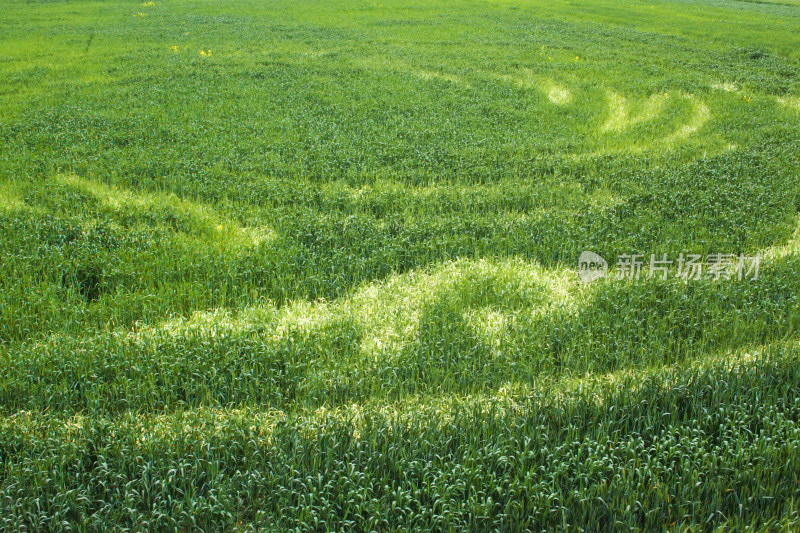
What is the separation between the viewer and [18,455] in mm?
4016

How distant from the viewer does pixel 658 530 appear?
364cm

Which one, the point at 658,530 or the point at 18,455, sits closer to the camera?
the point at 658,530

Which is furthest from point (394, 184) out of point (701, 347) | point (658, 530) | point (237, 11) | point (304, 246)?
point (237, 11)

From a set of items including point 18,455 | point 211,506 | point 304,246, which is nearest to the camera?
point 211,506

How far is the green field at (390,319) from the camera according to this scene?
3.83 metres

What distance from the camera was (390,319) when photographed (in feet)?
19.4

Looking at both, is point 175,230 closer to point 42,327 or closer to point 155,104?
point 42,327

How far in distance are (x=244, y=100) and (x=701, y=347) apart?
12408 mm

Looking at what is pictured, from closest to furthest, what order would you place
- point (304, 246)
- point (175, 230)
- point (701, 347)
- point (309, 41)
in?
point (701, 347) < point (304, 246) < point (175, 230) < point (309, 41)

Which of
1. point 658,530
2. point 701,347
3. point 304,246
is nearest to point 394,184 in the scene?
point 304,246

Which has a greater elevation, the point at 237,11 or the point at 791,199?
the point at 237,11

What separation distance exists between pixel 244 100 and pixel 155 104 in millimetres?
2086

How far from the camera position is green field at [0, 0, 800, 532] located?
3830mm

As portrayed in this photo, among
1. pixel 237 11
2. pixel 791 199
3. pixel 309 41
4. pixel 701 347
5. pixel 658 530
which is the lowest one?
pixel 658 530
